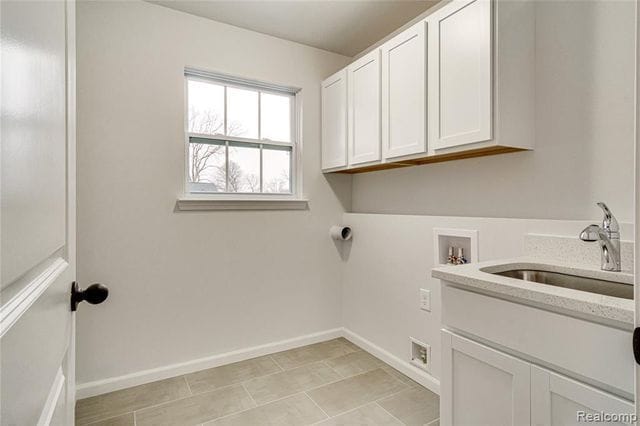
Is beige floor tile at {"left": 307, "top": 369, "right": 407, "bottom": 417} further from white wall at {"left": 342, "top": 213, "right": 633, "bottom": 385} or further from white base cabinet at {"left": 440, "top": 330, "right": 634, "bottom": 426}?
white base cabinet at {"left": 440, "top": 330, "right": 634, "bottom": 426}

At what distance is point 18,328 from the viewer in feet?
1.16

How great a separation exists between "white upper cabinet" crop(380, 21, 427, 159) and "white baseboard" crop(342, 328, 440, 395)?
1436 mm

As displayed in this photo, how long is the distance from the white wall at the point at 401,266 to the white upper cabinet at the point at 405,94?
51 cm

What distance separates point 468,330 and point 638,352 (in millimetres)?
763

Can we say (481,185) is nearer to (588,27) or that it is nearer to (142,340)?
(588,27)

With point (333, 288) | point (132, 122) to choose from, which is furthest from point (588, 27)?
point (132, 122)

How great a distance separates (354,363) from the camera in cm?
246

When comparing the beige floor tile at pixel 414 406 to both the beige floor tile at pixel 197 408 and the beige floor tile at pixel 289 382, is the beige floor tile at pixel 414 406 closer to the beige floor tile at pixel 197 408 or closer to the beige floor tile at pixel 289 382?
the beige floor tile at pixel 289 382

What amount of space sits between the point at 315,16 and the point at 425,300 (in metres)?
2.14

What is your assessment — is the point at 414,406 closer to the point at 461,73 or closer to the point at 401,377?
the point at 401,377

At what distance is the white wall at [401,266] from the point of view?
5.72 ft

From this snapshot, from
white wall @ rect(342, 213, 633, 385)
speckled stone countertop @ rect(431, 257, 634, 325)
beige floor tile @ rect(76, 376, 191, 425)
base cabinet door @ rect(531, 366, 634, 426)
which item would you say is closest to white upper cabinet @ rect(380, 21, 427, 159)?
white wall @ rect(342, 213, 633, 385)

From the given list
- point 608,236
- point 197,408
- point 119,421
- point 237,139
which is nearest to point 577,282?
point 608,236

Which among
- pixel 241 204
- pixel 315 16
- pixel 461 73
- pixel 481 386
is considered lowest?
pixel 481 386
